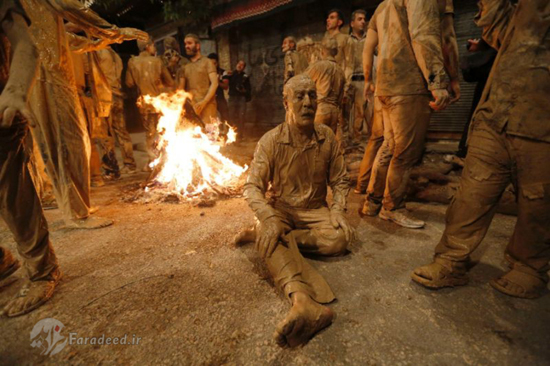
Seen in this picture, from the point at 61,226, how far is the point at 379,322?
158 inches

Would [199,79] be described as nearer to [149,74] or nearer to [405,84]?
[149,74]

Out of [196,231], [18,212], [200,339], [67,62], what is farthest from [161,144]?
[200,339]

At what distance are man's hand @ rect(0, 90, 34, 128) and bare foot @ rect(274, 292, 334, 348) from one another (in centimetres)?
204

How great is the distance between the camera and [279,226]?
6.99 ft

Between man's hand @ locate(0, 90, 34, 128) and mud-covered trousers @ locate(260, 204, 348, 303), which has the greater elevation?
man's hand @ locate(0, 90, 34, 128)

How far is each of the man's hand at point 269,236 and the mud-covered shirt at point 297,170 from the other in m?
0.30

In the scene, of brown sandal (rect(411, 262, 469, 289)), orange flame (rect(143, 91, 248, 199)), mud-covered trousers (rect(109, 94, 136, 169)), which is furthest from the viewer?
mud-covered trousers (rect(109, 94, 136, 169))

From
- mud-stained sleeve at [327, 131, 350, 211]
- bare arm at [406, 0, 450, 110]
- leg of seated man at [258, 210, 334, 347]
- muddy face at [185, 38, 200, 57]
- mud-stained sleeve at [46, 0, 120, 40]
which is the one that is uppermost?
muddy face at [185, 38, 200, 57]

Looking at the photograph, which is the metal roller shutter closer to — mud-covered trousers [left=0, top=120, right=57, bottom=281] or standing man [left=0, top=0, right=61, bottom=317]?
standing man [left=0, top=0, right=61, bottom=317]

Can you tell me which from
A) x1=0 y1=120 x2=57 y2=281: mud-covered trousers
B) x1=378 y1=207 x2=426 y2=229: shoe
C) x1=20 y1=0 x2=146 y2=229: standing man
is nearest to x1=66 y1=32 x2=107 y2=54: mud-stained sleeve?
x1=20 y1=0 x2=146 y2=229: standing man

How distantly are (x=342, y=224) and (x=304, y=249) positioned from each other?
1.63ft

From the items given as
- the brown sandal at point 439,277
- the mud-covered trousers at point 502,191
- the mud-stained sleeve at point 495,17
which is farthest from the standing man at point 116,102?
the mud-stained sleeve at point 495,17

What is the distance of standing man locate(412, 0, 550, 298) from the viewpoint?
1.88 m

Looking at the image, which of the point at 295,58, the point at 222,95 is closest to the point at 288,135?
the point at 295,58
